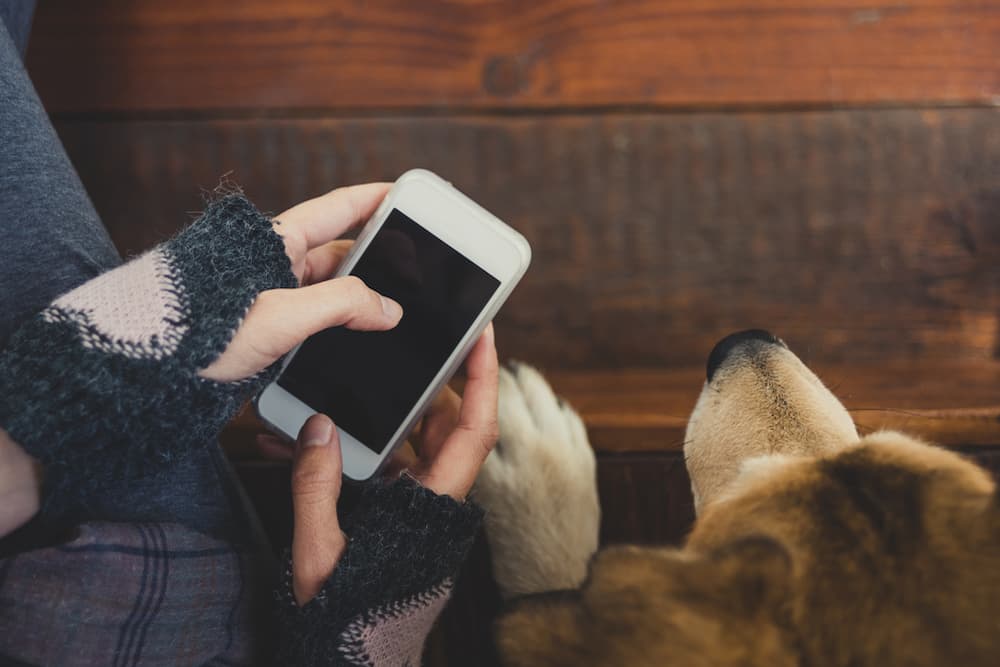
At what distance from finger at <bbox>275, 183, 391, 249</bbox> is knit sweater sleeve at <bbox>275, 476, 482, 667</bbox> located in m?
0.21

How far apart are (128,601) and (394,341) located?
0.91 ft

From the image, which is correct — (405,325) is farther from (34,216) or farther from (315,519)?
(34,216)

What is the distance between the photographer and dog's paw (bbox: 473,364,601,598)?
2.78 feet

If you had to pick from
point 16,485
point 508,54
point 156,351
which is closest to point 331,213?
point 156,351

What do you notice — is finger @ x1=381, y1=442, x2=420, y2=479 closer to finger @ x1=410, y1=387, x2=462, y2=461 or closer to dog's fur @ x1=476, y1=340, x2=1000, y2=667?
finger @ x1=410, y1=387, x2=462, y2=461

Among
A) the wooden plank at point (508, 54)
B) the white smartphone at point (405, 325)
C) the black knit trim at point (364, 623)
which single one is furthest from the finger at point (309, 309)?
the wooden plank at point (508, 54)

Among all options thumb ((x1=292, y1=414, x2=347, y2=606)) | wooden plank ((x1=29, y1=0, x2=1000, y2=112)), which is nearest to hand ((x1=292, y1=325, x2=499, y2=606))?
thumb ((x1=292, y1=414, x2=347, y2=606))

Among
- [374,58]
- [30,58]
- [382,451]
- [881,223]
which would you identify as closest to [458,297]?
[382,451]

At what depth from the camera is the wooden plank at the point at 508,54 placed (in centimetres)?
92

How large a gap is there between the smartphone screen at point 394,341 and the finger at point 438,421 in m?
0.08

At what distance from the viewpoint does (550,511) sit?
86 centimetres

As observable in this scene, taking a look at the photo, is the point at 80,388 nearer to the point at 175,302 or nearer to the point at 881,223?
the point at 175,302

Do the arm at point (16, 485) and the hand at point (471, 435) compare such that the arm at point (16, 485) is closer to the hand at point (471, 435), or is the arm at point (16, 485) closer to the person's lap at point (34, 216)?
the person's lap at point (34, 216)

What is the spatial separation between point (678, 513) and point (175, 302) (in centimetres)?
53
